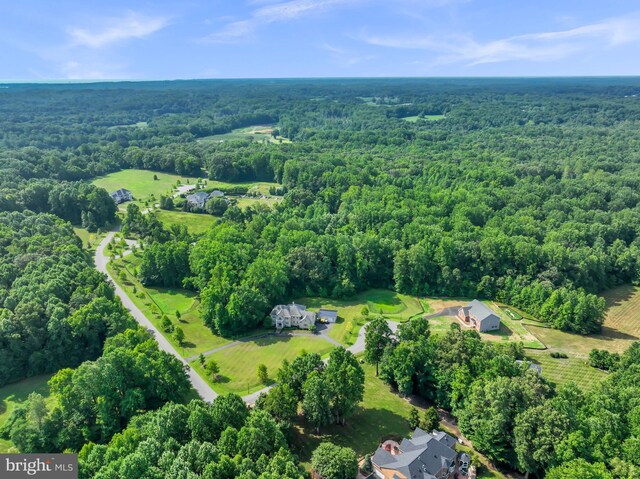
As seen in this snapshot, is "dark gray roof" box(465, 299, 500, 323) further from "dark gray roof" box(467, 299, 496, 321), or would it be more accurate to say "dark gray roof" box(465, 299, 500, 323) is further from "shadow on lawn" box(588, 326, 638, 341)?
"shadow on lawn" box(588, 326, 638, 341)

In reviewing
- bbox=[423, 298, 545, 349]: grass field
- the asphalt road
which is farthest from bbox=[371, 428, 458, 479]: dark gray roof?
bbox=[423, 298, 545, 349]: grass field

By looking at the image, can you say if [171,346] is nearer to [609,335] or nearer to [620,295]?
[609,335]

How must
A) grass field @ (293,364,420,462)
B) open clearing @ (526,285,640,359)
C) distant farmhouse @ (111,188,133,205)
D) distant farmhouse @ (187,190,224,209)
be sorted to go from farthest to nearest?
distant farmhouse @ (111,188,133,205), distant farmhouse @ (187,190,224,209), open clearing @ (526,285,640,359), grass field @ (293,364,420,462)

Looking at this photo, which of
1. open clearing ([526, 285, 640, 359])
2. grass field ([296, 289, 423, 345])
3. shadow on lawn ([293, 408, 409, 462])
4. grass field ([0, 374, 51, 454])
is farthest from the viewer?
grass field ([296, 289, 423, 345])

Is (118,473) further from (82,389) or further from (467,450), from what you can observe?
(467,450)

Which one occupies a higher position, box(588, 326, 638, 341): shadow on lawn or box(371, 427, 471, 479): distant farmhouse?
box(371, 427, 471, 479): distant farmhouse

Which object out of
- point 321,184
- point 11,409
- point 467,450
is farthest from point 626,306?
point 11,409
